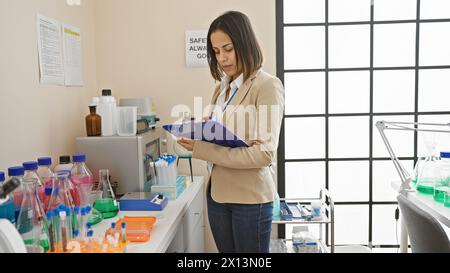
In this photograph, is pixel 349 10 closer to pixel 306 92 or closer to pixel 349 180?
pixel 306 92

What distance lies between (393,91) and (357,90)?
26 centimetres

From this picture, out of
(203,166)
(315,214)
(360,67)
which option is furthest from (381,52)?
(203,166)

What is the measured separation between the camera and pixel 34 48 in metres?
1.85

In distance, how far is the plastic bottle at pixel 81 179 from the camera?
1.62 m

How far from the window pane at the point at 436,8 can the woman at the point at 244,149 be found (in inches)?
72.6

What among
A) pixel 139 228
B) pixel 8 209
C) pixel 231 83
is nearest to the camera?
pixel 8 209

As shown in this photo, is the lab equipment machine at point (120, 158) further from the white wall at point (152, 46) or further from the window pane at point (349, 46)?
the window pane at point (349, 46)

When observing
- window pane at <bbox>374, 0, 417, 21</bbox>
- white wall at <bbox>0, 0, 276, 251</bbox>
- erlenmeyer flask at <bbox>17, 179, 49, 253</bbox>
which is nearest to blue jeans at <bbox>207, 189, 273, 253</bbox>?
erlenmeyer flask at <bbox>17, 179, 49, 253</bbox>

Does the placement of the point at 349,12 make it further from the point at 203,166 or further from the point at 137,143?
the point at 137,143

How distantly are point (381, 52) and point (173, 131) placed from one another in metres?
1.90

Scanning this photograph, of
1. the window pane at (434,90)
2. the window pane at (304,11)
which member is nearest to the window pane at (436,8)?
the window pane at (434,90)

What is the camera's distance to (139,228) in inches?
56.2

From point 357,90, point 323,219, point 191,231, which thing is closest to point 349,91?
point 357,90

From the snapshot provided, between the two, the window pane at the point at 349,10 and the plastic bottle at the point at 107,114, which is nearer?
the plastic bottle at the point at 107,114
